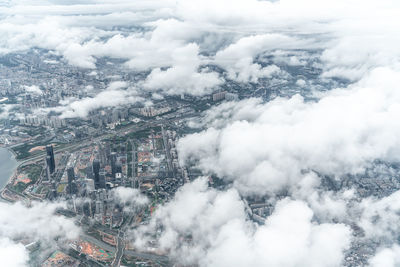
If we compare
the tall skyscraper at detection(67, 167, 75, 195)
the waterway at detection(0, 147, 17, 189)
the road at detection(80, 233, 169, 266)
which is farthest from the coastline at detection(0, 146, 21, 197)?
the road at detection(80, 233, 169, 266)

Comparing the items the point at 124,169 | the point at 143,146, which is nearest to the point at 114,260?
the point at 124,169

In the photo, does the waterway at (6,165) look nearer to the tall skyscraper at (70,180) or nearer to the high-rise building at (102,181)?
the tall skyscraper at (70,180)

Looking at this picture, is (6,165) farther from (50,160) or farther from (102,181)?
(102,181)

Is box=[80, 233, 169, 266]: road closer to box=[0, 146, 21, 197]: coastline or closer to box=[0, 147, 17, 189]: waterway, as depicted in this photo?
box=[0, 146, 21, 197]: coastline

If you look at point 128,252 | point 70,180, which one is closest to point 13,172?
point 70,180

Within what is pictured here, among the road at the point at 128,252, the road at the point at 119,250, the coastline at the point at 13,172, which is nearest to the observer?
the road at the point at 119,250

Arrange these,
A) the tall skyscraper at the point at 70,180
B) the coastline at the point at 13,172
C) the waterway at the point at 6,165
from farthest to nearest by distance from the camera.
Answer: the waterway at the point at 6,165, the coastline at the point at 13,172, the tall skyscraper at the point at 70,180

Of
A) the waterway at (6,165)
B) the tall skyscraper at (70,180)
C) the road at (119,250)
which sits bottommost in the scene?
the waterway at (6,165)

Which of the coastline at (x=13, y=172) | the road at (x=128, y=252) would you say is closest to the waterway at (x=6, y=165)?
the coastline at (x=13, y=172)

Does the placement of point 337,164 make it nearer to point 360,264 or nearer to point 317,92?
point 360,264
